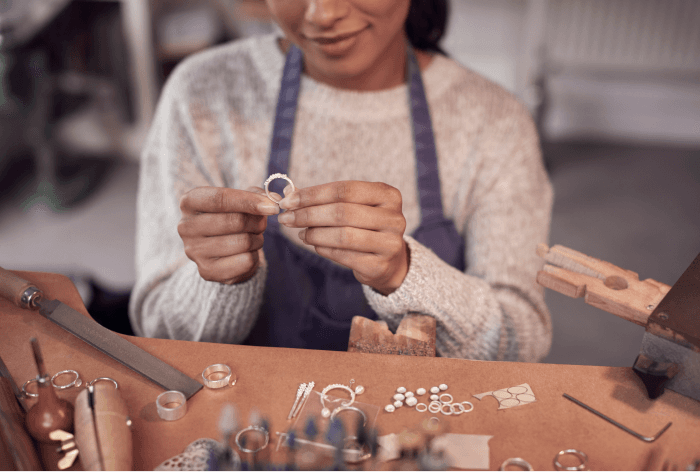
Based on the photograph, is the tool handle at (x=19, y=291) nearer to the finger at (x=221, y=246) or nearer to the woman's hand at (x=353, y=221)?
the finger at (x=221, y=246)

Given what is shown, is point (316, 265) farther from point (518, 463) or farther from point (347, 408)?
point (518, 463)

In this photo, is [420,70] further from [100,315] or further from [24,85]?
[24,85]

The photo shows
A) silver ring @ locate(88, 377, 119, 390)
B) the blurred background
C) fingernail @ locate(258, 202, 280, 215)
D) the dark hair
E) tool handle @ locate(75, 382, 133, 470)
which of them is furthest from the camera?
the blurred background

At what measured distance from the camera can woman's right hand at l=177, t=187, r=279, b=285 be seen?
2.23 ft

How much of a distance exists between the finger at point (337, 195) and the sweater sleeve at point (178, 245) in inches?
9.1

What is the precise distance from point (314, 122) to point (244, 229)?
38 cm

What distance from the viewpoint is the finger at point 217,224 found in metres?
0.70

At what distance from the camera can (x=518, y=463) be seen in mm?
478

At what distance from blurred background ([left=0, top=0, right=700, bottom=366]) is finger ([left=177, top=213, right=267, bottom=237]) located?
1438 millimetres

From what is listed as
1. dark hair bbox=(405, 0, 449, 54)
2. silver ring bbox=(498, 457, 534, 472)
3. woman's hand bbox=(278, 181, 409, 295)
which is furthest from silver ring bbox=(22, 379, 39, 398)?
dark hair bbox=(405, 0, 449, 54)

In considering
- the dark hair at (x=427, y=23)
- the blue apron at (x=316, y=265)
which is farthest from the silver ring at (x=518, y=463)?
the dark hair at (x=427, y=23)

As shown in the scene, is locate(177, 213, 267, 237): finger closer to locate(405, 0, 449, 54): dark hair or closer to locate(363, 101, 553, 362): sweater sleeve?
locate(363, 101, 553, 362): sweater sleeve

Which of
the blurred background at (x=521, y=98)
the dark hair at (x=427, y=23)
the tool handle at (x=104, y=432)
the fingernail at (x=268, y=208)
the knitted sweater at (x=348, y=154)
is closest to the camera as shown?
the tool handle at (x=104, y=432)

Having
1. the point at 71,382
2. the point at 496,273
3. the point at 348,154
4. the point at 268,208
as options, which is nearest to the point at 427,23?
the point at 348,154
